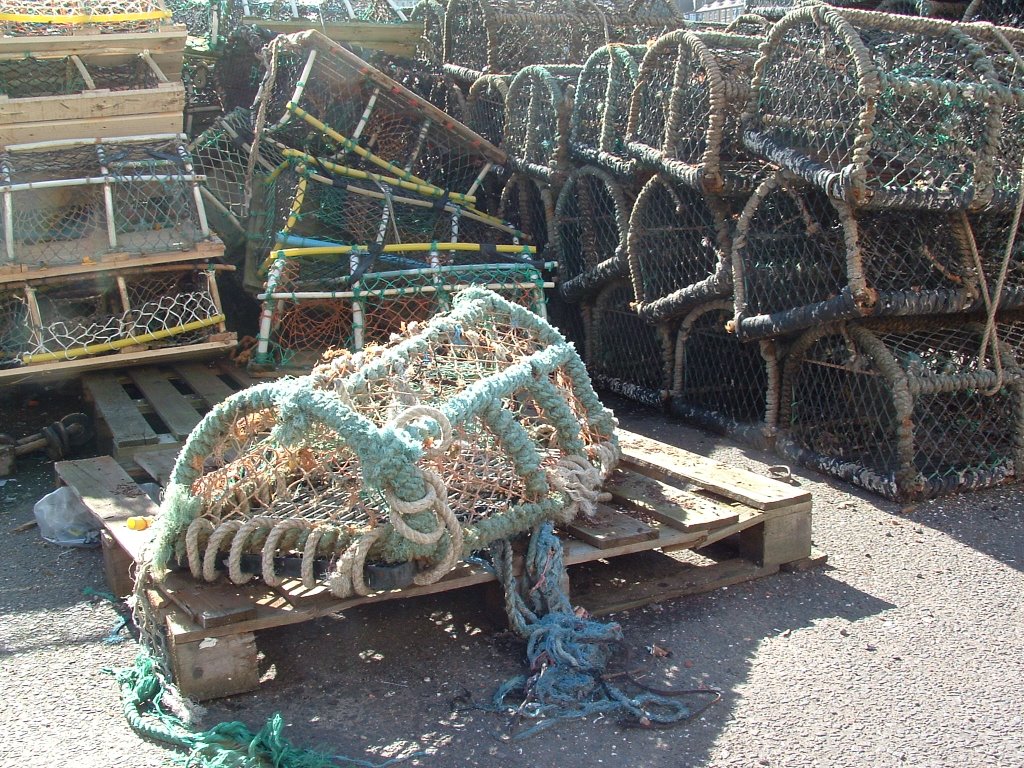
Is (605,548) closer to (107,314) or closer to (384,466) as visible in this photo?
(384,466)

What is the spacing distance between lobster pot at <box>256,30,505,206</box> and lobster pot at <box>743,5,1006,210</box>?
1.78m

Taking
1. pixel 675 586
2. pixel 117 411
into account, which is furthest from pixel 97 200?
pixel 675 586

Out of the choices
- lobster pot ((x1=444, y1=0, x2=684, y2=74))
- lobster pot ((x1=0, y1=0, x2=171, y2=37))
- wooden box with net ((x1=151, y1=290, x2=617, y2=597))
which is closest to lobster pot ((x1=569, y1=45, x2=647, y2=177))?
lobster pot ((x1=444, y1=0, x2=684, y2=74))

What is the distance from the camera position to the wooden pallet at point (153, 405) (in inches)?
143

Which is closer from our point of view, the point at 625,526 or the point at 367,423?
the point at 367,423

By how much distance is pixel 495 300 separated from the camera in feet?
9.71

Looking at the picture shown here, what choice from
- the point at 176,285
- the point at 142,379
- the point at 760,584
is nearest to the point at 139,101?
the point at 176,285

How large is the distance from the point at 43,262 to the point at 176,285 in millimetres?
594

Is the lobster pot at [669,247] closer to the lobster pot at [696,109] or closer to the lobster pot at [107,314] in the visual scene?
the lobster pot at [696,109]

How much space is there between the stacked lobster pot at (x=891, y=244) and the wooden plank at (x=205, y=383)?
2112 mm

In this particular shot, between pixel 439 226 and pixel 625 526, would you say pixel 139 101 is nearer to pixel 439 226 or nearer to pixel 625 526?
pixel 439 226

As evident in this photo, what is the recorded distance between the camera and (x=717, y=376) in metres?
4.62

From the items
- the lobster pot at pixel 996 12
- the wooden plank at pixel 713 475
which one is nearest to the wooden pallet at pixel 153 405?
the wooden plank at pixel 713 475

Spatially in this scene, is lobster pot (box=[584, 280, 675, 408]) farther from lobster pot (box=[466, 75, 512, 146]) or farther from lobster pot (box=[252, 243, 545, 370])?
lobster pot (box=[466, 75, 512, 146])
